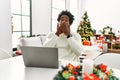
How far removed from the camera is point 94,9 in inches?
268

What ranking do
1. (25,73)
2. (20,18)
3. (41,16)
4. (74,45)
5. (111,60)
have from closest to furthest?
(25,73) → (111,60) → (74,45) → (20,18) → (41,16)

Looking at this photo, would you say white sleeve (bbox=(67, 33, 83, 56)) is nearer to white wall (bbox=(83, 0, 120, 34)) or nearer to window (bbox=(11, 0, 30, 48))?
window (bbox=(11, 0, 30, 48))

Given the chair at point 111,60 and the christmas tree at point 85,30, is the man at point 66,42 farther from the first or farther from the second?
the christmas tree at point 85,30

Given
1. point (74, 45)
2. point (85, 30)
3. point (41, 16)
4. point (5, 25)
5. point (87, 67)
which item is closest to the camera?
point (87, 67)

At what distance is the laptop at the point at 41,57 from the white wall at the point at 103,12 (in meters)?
5.39

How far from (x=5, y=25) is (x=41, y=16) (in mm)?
1524

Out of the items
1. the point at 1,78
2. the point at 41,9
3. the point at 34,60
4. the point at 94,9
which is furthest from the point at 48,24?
the point at 1,78

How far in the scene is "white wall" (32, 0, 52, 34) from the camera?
4477mm

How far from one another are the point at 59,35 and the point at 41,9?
8.76 feet

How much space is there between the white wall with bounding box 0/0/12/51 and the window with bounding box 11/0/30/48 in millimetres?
403

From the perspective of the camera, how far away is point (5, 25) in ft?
10.6

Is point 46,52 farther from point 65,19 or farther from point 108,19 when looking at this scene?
point 108,19

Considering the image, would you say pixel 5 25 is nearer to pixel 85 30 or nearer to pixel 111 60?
pixel 111 60

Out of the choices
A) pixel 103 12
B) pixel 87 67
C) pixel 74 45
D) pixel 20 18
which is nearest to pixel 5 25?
pixel 20 18
